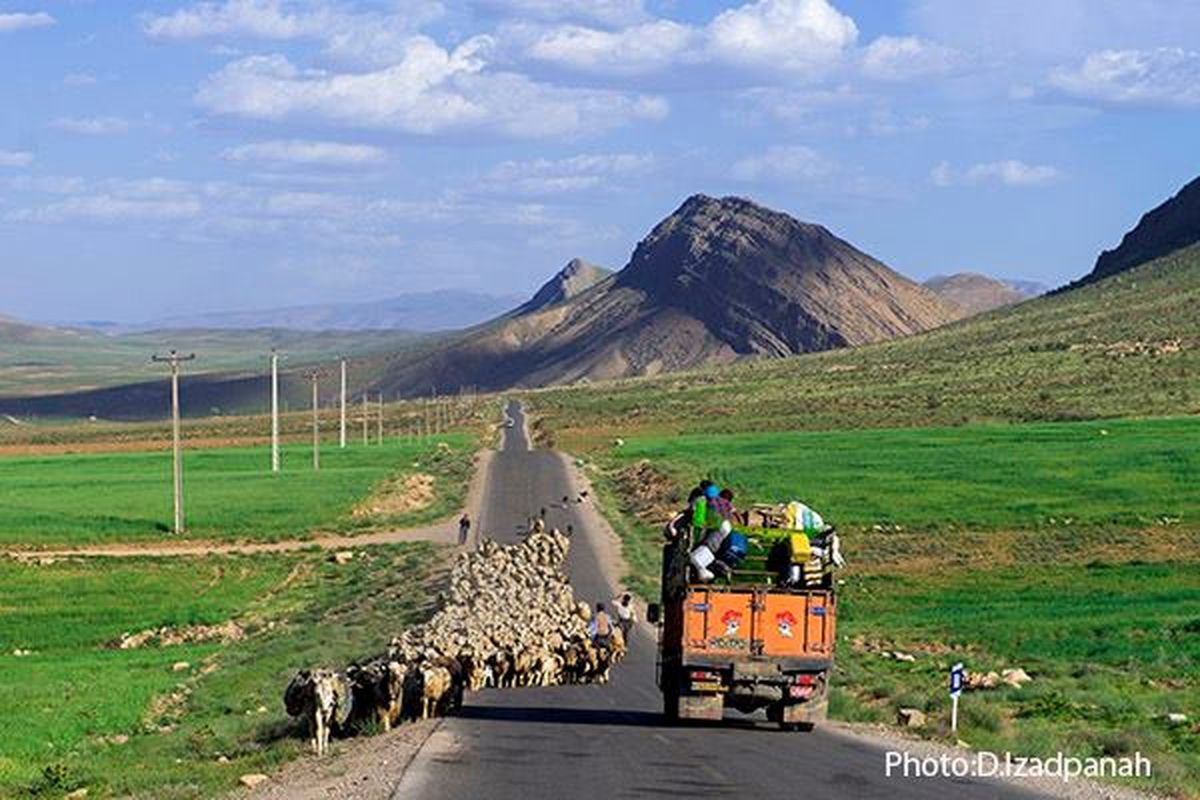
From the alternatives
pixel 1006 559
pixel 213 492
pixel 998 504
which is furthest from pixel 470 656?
pixel 213 492

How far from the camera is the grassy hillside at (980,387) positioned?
13238cm

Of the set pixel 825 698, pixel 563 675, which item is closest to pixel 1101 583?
pixel 563 675

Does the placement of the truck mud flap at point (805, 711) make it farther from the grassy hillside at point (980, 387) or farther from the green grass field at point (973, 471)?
the grassy hillside at point (980, 387)

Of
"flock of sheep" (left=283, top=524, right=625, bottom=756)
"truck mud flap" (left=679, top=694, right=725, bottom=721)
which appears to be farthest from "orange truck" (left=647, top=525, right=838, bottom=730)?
"flock of sheep" (left=283, top=524, right=625, bottom=756)

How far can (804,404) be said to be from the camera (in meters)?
158

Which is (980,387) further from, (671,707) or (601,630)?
(671,707)

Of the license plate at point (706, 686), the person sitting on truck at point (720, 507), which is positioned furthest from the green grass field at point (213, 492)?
the license plate at point (706, 686)

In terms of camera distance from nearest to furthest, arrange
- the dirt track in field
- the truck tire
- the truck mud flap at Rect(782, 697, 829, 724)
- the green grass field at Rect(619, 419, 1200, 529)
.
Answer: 1. the truck mud flap at Rect(782, 697, 829, 724)
2. the truck tire
3. the dirt track in field
4. the green grass field at Rect(619, 419, 1200, 529)

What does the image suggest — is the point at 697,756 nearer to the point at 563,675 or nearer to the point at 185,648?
the point at 563,675

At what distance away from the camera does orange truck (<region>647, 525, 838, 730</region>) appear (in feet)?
84.2

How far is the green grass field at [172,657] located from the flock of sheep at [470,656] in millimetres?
805

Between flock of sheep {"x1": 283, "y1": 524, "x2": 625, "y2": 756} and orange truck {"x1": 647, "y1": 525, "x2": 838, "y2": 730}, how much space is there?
3.94 m

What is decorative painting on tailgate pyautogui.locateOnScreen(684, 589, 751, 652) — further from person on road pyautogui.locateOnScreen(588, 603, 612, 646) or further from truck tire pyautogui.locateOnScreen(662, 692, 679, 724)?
person on road pyautogui.locateOnScreen(588, 603, 612, 646)

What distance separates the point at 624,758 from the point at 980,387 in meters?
131
